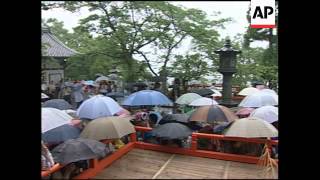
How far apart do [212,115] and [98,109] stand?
4.46ft

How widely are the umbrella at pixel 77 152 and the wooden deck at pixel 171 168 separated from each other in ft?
0.48

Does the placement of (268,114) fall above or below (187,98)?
below

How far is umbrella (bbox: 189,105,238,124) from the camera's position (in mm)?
3818

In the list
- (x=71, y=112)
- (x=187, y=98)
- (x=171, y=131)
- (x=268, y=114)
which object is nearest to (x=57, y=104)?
(x=71, y=112)

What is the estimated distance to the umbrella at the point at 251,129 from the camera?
3.07 metres

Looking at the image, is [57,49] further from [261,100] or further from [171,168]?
[171,168]

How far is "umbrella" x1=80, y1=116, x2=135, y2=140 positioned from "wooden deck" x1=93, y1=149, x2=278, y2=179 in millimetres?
214

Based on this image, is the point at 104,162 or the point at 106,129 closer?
the point at 104,162

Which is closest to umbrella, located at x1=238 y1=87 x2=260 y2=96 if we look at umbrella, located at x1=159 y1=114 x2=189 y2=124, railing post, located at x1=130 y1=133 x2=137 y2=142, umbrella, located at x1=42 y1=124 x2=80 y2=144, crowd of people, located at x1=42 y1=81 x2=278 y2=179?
crowd of people, located at x1=42 y1=81 x2=278 y2=179

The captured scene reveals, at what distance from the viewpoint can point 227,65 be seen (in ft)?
15.6

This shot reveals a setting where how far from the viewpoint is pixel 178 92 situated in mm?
4852

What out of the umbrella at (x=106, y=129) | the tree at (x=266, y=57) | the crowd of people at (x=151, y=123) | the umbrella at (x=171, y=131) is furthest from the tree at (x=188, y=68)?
the umbrella at (x=106, y=129)
